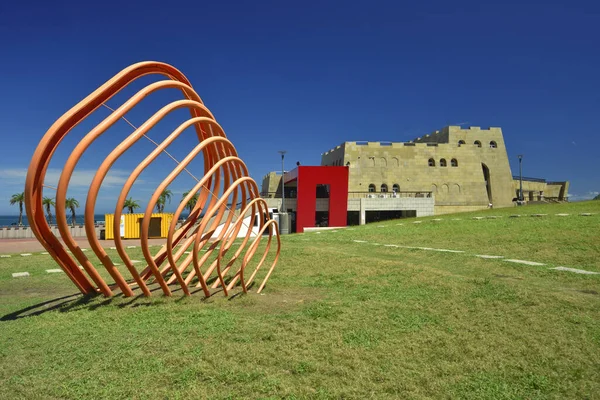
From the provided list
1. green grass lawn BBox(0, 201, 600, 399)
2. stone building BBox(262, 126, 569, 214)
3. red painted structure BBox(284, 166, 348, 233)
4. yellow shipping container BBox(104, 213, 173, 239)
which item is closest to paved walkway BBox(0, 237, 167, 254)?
yellow shipping container BBox(104, 213, 173, 239)

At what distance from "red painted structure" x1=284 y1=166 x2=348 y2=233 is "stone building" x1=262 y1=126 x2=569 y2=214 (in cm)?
894

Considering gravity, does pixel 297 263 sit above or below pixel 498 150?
below

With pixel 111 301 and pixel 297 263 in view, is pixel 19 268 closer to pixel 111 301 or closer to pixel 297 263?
pixel 111 301

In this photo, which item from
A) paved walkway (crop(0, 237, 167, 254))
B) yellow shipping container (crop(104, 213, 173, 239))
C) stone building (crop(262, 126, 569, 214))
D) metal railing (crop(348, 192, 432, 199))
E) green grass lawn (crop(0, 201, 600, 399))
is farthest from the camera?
stone building (crop(262, 126, 569, 214))

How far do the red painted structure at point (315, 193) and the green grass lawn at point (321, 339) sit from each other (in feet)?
92.2

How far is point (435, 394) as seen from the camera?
4824 mm

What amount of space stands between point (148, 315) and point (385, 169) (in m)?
47.8

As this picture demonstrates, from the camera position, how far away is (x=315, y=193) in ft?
135

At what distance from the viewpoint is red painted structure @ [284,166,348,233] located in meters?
41.1

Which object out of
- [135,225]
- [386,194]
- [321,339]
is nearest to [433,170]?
[386,194]

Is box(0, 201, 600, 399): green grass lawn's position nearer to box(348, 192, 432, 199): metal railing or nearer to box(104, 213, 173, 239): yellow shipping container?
box(104, 213, 173, 239): yellow shipping container

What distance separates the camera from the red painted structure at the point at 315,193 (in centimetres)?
4109

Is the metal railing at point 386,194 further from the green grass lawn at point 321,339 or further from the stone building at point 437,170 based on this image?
the green grass lawn at point 321,339

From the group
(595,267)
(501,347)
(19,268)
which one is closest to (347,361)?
(501,347)
